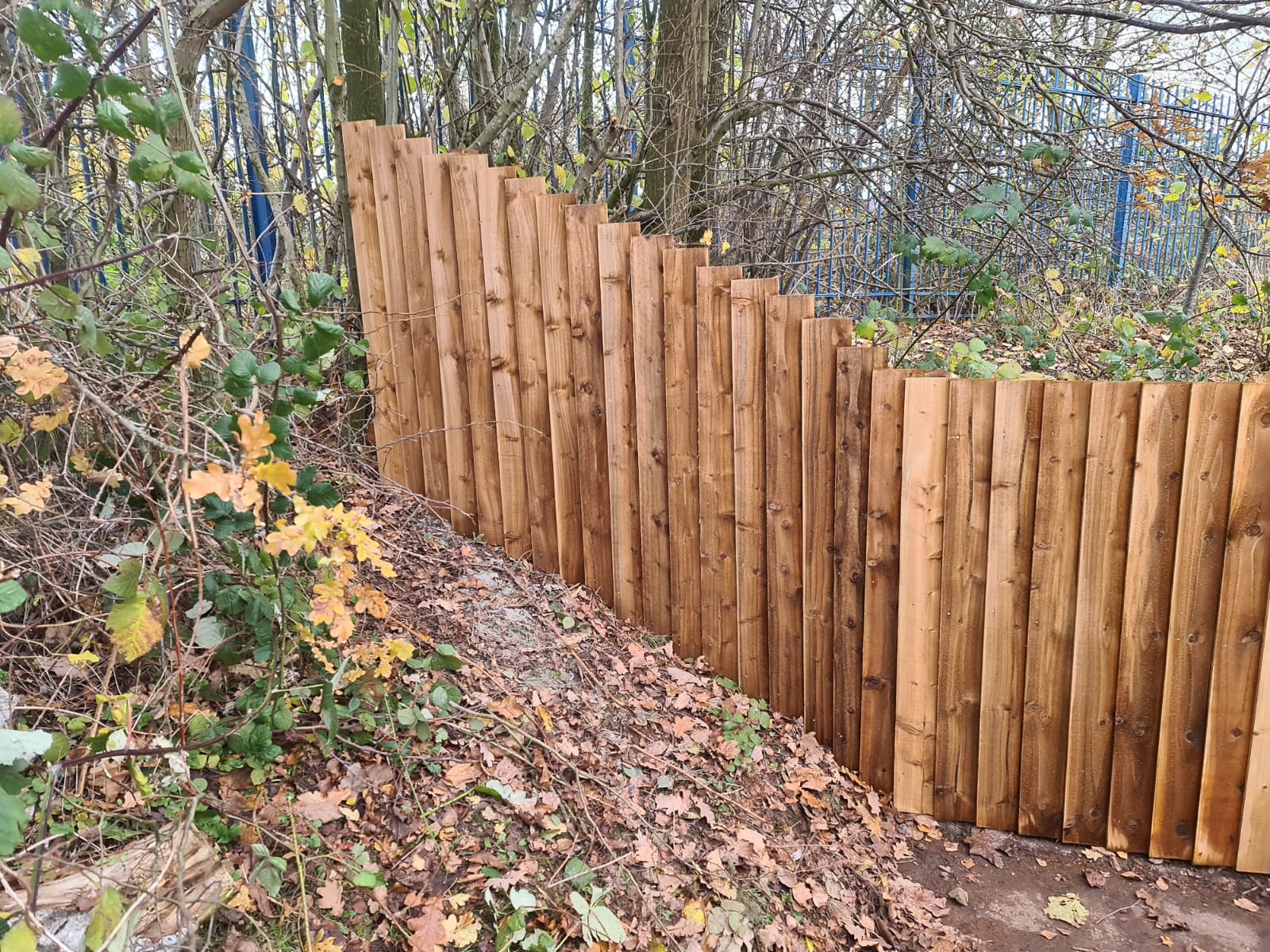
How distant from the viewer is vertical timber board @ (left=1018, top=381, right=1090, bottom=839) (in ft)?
9.81

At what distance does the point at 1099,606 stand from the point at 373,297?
325 cm

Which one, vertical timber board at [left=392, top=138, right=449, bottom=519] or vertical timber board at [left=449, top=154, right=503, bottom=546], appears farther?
vertical timber board at [left=392, top=138, right=449, bottom=519]

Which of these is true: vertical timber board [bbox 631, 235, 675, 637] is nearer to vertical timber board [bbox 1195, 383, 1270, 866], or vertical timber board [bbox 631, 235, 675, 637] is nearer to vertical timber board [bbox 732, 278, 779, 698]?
vertical timber board [bbox 732, 278, 779, 698]

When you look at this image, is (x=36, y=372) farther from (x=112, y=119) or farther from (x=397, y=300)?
(x=397, y=300)

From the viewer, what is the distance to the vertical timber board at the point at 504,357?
3656 millimetres

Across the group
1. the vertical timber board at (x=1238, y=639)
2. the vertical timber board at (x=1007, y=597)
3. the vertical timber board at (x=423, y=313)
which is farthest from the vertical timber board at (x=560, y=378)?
the vertical timber board at (x=1238, y=639)

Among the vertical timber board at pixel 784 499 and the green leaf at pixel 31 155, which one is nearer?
the green leaf at pixel 31 155

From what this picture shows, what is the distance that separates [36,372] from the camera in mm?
1956

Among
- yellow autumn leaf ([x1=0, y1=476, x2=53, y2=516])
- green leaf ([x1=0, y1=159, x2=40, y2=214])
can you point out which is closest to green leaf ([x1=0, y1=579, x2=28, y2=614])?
yellow autumn leaf ([x1=0, y1=476, x2=53, y2=516])

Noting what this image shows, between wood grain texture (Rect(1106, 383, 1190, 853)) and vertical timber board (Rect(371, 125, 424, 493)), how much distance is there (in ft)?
9.77

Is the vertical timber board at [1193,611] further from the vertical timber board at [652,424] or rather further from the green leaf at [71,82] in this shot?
the green leaf at [71,82]

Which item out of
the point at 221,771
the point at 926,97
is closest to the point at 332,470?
the point at 221,771

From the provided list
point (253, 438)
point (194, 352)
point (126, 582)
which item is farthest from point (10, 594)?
point (194, 352)

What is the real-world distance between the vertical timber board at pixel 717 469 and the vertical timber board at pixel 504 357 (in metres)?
0.86
